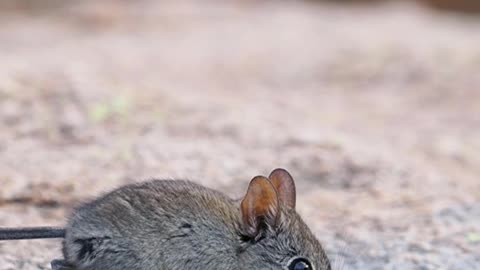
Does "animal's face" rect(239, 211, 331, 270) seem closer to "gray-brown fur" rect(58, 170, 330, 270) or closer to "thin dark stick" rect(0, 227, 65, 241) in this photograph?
"gray-brown fur" rect(58, 170, 330, 270)

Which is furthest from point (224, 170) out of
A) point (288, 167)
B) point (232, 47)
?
point (232, 47)

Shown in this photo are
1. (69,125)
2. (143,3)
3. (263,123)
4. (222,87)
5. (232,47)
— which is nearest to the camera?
(69,125)

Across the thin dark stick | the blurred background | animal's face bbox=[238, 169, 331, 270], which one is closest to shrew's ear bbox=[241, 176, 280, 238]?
animal's face bbox=[238, 169, 331, 270]

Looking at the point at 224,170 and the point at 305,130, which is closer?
the point at 224,170

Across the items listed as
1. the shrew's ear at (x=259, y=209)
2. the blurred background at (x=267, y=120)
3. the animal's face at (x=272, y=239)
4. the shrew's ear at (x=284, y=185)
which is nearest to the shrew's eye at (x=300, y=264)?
the animal's face at (x=272, y=239)

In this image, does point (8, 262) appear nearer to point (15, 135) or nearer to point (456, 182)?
point (15, 135)

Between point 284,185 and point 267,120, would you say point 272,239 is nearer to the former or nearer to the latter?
point 284,185
